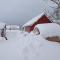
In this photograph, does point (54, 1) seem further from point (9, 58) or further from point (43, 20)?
point (9, 58)

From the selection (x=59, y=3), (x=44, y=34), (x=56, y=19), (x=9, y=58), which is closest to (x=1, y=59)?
(x=9, y=58)

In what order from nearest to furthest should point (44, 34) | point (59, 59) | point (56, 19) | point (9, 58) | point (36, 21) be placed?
point (59, 59) → point (9, 58) → point (44, 34) → point (56, 19) → point (36, 21)

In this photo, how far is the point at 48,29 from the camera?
15586 millimetres

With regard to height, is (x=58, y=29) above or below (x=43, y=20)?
below

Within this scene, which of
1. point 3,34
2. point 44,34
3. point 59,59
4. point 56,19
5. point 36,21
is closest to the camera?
point 59,59

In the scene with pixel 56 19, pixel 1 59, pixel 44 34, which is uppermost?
pixel 56 19

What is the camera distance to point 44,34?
14945 mm

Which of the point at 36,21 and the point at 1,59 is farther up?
the point at 36,21

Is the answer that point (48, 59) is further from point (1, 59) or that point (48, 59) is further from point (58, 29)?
point (58, 29)

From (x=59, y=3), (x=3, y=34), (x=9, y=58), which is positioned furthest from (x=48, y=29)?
(x=9, y=58)

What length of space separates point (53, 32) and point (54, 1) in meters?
7.82

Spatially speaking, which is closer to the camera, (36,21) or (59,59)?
(59,59)

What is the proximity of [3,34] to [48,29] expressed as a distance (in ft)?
13.2

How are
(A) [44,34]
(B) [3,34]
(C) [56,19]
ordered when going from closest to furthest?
(A) [44,34] < (B) [3,34] < (C) [56,19]
